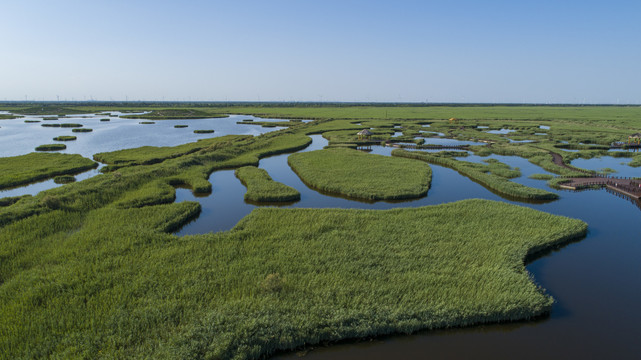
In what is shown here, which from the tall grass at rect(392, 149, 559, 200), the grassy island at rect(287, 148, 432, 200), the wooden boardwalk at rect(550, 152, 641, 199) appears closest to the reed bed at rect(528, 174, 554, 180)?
the wooden boardwalk at rect(550, 152, 641, 199)

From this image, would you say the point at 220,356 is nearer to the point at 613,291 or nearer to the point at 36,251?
the point at 36,251

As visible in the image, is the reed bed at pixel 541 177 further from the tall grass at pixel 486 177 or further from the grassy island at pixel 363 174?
the grassy island at pixel 363 174

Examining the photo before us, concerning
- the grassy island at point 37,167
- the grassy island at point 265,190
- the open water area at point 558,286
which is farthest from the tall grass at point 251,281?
the grassy island at point 37,167

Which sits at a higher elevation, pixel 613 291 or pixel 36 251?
pixel 36 251

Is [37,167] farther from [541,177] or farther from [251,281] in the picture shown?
[541,177]

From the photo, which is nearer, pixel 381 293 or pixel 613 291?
pixel 381 293

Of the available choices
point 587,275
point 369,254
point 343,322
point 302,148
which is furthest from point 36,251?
point 302,148

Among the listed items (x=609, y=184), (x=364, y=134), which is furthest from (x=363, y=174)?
(x=364, y=134)

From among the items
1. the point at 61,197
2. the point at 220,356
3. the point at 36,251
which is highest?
the point at 61,197
